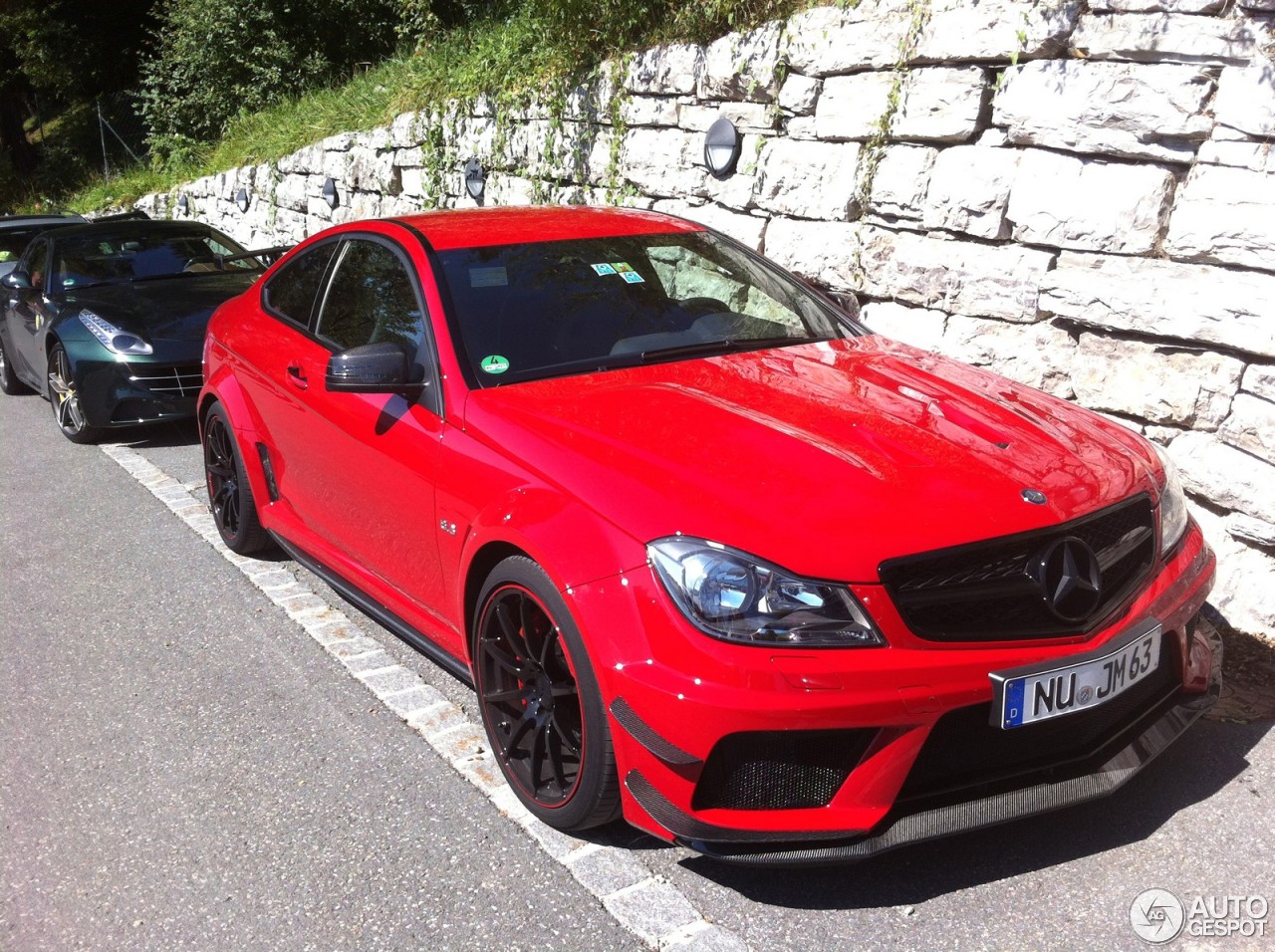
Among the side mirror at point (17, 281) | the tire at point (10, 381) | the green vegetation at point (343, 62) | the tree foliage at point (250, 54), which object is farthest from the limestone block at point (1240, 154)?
the tree foliage at point (250, 54)

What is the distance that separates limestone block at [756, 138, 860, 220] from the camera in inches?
255

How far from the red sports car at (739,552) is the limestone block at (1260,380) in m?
1.19

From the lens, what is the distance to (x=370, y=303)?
4469mm

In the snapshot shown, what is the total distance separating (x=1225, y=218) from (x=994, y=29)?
4.99 ft

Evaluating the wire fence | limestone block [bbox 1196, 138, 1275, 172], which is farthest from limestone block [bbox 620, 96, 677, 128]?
the wire fence

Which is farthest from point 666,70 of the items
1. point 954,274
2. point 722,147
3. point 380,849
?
point 380,849

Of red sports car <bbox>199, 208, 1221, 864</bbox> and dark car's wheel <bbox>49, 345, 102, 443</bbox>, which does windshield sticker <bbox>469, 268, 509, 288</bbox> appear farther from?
dark car's wheel <bbox>49, 345, 102, 443</bbox>

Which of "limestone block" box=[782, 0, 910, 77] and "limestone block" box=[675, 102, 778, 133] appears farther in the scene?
"limestone block" box=[675, 102, 778, 133]

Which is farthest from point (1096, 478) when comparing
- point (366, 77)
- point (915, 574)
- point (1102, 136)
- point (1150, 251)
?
point (366, 77)

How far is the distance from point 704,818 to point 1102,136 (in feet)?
12.0

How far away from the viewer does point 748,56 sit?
7.00 m

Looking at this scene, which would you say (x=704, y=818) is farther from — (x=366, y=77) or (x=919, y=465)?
(x=366, y=77)

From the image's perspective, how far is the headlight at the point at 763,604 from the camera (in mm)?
2744

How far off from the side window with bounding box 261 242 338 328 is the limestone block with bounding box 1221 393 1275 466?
3546mm
